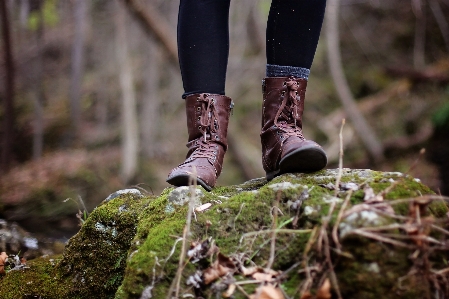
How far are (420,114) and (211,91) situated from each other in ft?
24.5

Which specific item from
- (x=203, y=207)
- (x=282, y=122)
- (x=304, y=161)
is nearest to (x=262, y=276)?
(x=203, y=207)

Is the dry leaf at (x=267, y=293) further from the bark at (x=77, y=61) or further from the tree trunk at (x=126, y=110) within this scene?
the bark at (x=77, y=61)

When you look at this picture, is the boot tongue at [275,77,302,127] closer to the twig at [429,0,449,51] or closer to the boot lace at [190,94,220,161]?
the boot lace at [190,94,220,161]

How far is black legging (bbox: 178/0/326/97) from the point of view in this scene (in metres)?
1.77

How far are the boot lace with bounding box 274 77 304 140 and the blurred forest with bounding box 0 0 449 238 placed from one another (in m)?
2.83

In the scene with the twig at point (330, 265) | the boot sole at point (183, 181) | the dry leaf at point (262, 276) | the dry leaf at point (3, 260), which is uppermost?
the boot sole at point (183, 181)

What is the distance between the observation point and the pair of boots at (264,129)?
175 centimetres

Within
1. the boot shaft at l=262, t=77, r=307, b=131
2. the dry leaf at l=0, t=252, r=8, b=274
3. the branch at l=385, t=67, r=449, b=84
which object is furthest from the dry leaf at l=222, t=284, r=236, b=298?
the branch at l=385, t=67, r=449, b=84

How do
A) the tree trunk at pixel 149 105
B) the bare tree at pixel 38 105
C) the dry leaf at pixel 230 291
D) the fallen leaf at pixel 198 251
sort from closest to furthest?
1. the dry leaf at pixel 230 291
2. the fallen leaf at pixel 198 251
3. the bare tree at pixel 38 105
4. the tree trunk at pixel 149 105

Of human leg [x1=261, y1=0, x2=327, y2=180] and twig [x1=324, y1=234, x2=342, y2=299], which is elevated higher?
human leg [x1=261, y1=0, x2=327, y2=180]

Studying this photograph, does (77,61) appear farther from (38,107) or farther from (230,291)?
(230,291)

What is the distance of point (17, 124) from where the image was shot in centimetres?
743

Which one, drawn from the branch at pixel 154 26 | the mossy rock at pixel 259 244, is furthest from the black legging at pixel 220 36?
the branch at pixel 154 26

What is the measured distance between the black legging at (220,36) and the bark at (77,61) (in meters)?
7.62
